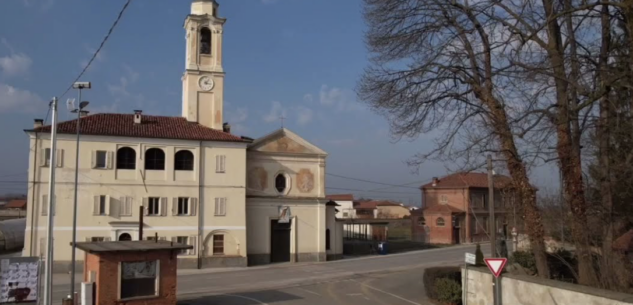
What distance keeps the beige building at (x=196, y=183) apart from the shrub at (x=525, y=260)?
18482 millimetres

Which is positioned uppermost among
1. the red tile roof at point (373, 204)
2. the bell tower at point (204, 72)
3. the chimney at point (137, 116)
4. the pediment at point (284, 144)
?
the bell tower at point (204, 72)

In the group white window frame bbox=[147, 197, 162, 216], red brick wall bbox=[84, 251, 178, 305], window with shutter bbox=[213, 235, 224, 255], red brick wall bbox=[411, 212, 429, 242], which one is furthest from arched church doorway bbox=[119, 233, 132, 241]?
red brick wall bbox=[411, 212, 429, 242]

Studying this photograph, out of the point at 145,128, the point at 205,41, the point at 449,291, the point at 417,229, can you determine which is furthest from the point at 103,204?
the point at 417,229

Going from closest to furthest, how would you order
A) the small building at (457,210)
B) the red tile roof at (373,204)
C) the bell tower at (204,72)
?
the bell tower at (204,72) < the small building at (457,210) < the red tile roof at (373,204)

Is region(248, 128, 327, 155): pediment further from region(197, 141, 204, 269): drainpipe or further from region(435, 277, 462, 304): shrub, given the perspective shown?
region(435, 277, 462, 304): shrub

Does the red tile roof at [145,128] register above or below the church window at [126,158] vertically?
above

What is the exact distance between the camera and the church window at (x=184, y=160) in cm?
4084

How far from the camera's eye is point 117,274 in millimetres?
19547

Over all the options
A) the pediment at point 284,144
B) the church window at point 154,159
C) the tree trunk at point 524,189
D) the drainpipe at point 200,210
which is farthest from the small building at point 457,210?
the tree trunk at point 524,189

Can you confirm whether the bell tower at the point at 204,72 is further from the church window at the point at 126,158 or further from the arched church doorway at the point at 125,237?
the arched church doorway at the point at 125,237

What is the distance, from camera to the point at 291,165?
149ft

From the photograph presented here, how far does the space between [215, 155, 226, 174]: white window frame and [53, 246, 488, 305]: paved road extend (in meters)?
6.97

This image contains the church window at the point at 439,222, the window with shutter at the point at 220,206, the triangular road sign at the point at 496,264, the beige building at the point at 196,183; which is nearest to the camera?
the triangular road sign at the point at 496,264

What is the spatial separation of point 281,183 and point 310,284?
1497 centimetres
